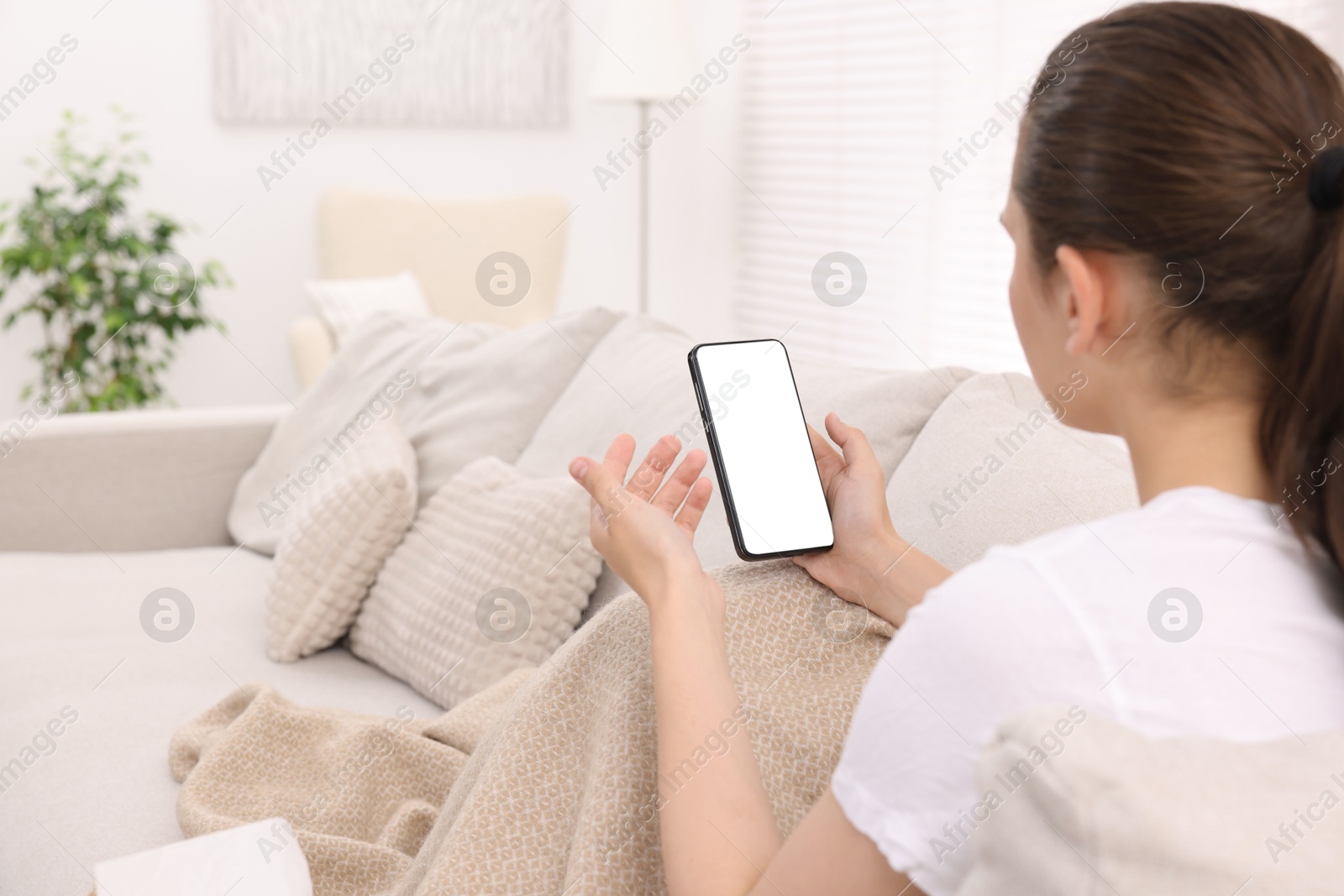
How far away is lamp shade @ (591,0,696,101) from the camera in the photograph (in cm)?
359

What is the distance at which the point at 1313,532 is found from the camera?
→ 0.60 meters

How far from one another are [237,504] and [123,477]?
0.19m

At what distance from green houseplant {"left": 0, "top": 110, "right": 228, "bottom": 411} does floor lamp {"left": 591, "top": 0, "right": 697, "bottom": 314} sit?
1327 mm

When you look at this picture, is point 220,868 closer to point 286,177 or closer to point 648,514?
point 648,514

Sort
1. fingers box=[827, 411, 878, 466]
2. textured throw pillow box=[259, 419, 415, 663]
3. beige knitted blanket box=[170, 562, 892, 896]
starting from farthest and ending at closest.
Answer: textured throw pillow box=[259, 419, 415, 663] < fingers box=[827, 411, 878, 466] < beige knitted blanket box=[170, 562, 892, 896]

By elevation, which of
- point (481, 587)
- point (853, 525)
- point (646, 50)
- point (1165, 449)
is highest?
point (646, 50)

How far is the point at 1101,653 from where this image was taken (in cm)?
55

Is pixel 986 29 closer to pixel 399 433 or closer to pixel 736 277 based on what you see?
pixel 736 277

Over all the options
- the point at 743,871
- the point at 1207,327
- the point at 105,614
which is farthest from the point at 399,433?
the point at 1207,327

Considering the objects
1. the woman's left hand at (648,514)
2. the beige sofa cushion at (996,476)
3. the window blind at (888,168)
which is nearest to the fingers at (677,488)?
the woman's left hand at (648,514)

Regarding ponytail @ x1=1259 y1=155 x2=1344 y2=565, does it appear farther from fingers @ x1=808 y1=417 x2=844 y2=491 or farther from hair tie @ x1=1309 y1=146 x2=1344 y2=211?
fingers @ x1=808 y1=417 x2=844 y2=491

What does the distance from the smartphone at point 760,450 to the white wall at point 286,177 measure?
122 inches

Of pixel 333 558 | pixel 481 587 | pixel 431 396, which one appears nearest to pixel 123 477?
pixel 431 396

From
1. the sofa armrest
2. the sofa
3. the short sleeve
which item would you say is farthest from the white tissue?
the sofa armrest
